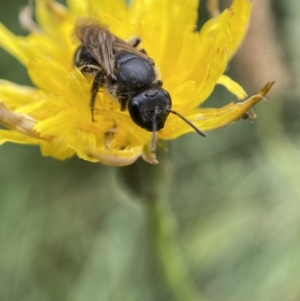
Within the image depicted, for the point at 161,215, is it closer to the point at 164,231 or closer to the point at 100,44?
the point at 164,231

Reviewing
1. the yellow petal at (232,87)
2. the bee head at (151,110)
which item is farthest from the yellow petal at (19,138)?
the yellow petal at (232,87)

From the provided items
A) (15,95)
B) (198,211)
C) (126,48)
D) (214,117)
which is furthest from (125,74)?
(198,211)

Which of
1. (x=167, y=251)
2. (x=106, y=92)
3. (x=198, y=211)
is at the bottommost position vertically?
(x=198, y=211)

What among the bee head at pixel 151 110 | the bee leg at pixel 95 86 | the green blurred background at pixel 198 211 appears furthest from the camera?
the green blurred background at pixel 198 211

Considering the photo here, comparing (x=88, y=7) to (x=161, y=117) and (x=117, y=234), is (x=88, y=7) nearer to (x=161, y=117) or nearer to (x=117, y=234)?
(x=161, y=117)

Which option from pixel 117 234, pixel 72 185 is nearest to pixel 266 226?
pixel 117 234

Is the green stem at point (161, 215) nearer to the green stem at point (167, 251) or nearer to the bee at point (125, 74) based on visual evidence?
the green stem at point (167, 251)
